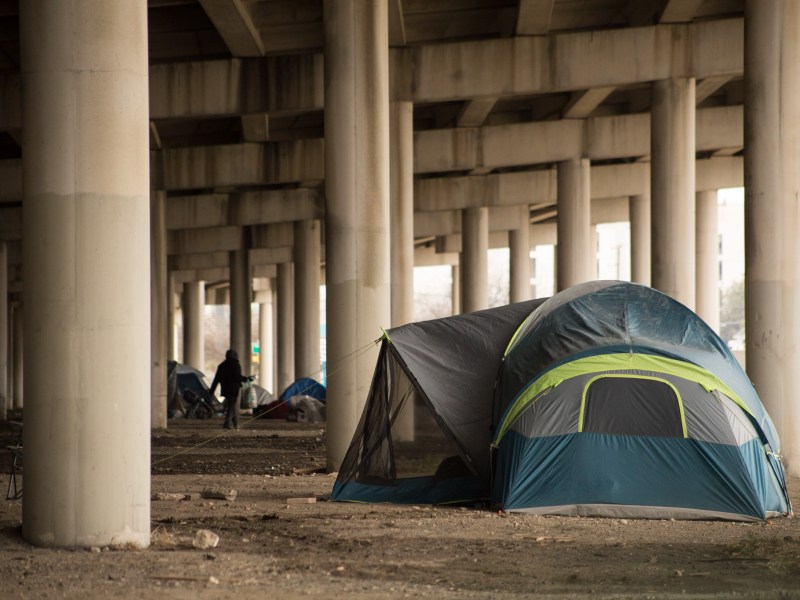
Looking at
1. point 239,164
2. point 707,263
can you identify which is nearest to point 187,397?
point 239,164

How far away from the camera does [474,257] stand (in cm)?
4256

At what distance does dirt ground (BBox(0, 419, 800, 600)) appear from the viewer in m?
8.25

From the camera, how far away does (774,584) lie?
848 cm

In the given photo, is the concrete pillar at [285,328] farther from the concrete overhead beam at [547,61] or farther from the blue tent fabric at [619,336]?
the blue tent fabric at [619,336]

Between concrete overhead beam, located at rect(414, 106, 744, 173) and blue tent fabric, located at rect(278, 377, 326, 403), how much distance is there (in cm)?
682

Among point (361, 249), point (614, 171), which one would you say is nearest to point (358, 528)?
point (361, 249)

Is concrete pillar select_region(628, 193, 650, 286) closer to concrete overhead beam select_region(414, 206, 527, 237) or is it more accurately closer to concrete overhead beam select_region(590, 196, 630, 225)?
concrete overhead beam select_region(590, 196, 630, 225)

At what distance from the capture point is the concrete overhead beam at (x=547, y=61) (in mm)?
23594

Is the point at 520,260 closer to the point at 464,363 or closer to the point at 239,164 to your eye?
the point at 239,164

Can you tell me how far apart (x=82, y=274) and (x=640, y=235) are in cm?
3282

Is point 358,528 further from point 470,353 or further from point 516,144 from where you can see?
point 516,144

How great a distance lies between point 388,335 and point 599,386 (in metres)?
2.56

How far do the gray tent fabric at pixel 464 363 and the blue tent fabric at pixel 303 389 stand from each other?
19.9 meters

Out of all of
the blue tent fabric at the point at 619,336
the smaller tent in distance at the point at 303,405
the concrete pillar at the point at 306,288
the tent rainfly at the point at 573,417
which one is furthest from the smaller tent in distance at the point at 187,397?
the blue tent fabric at the point at 619,336
